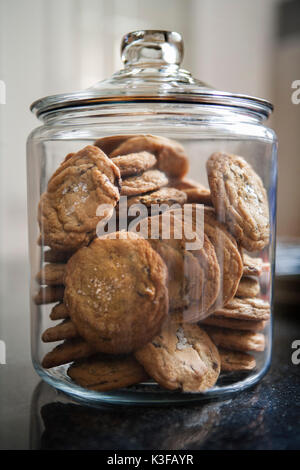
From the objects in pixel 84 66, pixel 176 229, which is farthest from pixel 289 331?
pixel 84 66

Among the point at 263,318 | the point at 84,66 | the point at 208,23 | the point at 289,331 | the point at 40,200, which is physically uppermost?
the point at 208,23

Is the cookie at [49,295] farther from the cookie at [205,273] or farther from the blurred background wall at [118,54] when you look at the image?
the blurred background wall at [118,54]

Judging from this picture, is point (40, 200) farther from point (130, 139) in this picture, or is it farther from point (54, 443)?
point (54, 443)

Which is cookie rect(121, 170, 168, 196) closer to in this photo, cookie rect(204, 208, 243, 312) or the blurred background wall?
cookie rect(204, 208, 243, 312)

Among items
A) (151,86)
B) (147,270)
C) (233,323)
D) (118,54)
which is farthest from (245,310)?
(118,54)

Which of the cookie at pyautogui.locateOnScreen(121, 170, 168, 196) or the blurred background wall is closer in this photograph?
the cookie at pyautogui.locateOnScreen(121, 170, 168, 196)

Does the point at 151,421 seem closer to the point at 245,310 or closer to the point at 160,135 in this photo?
the point at 245,310

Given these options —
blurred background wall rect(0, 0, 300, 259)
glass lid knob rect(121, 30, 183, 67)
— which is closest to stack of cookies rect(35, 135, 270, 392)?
glass lid knob rect(121, 30, 183, 67)
